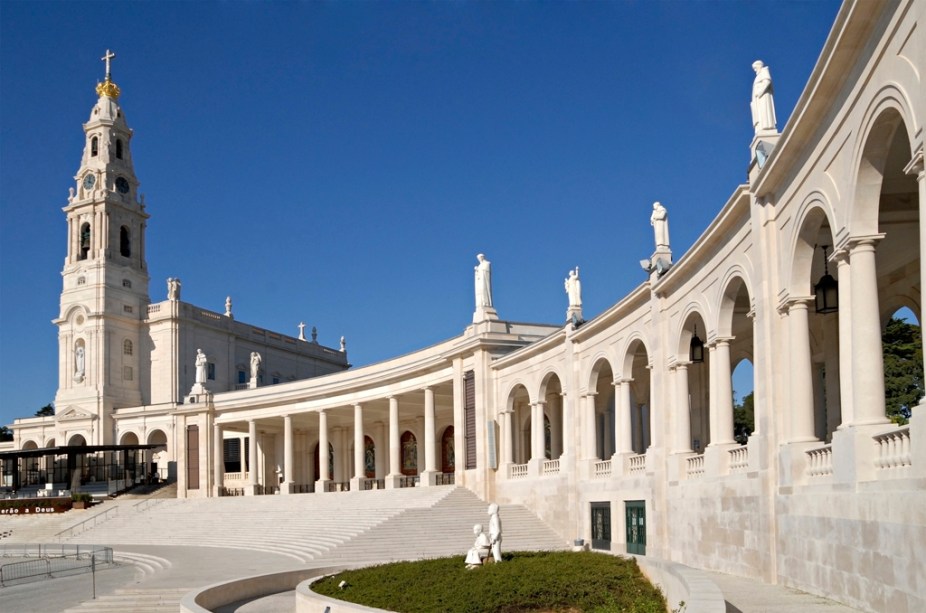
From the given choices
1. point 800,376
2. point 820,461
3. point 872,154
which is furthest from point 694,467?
point 872,154

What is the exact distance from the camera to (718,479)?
78.8 ft

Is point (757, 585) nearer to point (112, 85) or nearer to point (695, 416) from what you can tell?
point (695, 416)

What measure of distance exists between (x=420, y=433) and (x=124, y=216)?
36865mm

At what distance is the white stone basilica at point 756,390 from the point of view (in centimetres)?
1490

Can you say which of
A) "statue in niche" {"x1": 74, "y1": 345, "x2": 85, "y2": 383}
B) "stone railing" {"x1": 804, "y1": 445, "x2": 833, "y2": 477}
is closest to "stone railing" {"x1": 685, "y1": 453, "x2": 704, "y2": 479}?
"stone railing" {"x1": 804, "y1": 445, "x2": 833, "y2": 477}

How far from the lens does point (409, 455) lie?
220 ft

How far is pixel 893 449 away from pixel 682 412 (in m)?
13.5

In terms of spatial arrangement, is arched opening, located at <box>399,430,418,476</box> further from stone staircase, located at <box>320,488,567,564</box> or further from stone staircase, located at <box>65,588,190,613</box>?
stone staircase, located at <box>65,588,190,613</box>

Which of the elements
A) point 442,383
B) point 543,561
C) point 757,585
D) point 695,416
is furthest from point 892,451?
point 442,383

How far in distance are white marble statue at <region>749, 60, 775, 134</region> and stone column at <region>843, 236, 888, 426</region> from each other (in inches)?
242

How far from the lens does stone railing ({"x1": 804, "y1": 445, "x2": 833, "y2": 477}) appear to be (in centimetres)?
1730

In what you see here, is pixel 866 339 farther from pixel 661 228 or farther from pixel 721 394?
pixel 661 228

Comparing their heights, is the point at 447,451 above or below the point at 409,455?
above

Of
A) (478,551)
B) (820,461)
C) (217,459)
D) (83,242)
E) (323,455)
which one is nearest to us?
(820,461)
